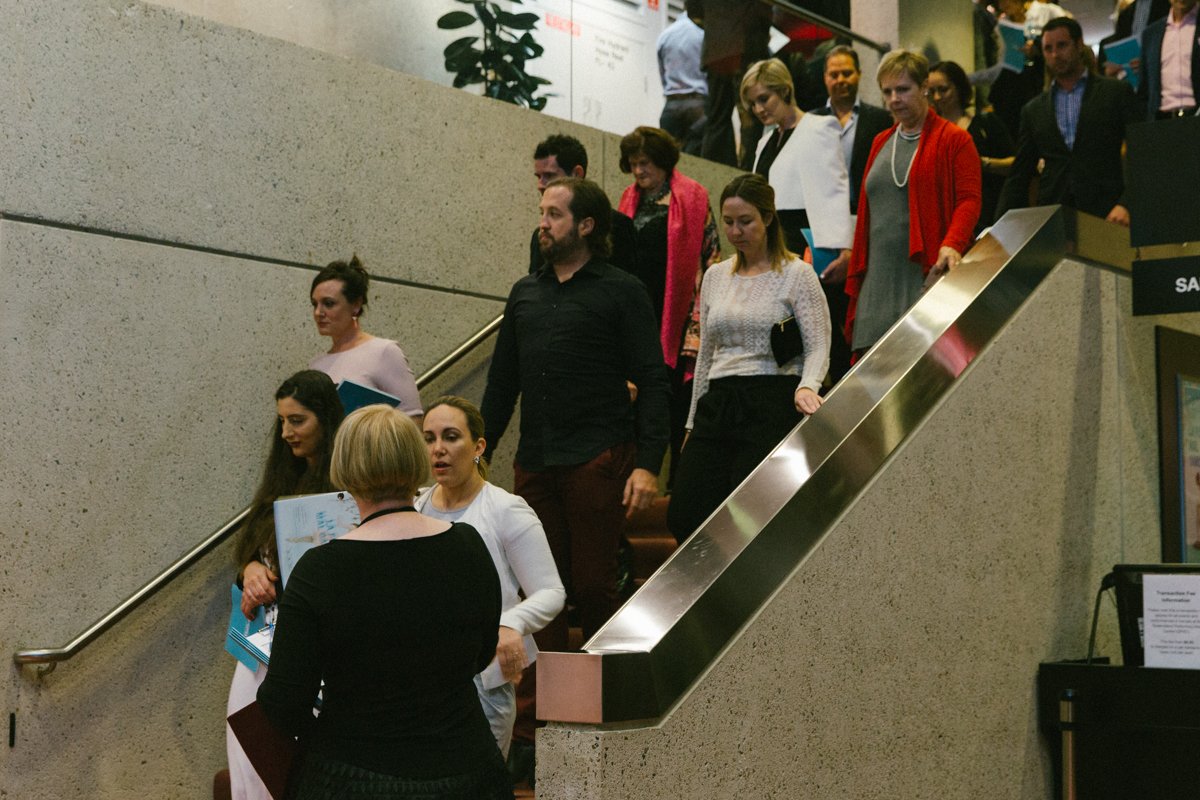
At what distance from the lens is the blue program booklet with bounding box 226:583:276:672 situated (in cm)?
395

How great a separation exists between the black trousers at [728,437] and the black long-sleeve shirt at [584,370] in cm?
17

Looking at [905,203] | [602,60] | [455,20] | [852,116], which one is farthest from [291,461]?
[602,60]

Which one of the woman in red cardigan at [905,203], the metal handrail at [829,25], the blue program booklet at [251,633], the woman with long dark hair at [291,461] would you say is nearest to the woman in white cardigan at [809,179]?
the woman in red cardigan at [905,203]

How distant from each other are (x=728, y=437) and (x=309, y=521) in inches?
60.8

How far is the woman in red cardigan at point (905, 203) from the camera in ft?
17.9

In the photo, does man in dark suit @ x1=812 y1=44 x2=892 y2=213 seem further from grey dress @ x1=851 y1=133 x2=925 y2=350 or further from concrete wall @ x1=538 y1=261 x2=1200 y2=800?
concrete wall @ x1=538 y1=261 x2=1200 y2=800

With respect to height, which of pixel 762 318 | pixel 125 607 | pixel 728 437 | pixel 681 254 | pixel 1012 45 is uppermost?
pixel 1012 45

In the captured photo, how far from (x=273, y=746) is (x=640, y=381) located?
214cm

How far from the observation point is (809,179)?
20.3 ft

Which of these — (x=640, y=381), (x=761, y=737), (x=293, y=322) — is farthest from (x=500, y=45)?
(x=761, y=737)

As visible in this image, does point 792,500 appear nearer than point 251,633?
Yes

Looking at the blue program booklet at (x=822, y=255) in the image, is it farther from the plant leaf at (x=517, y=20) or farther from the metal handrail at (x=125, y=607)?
the metal handrail at (x=125, y=607)

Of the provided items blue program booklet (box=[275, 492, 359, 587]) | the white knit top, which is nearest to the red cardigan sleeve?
the white knit top

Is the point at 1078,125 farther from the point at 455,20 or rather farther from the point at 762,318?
the point at 455,20
